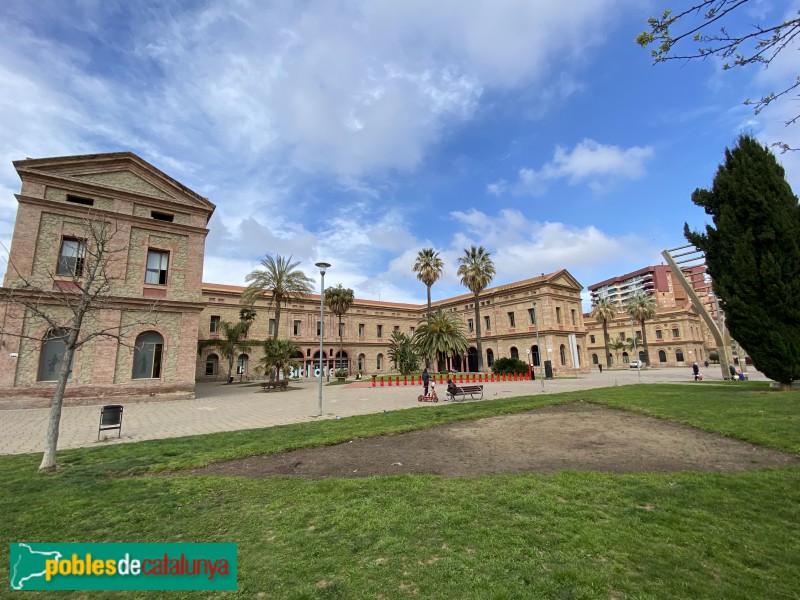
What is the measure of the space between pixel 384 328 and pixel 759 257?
44.5 meters

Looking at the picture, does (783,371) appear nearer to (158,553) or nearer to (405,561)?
(405,561)

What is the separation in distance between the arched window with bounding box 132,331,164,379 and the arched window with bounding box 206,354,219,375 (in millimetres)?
23111

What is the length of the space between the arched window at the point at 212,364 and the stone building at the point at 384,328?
0.11 m

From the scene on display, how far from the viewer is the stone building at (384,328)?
42.5m

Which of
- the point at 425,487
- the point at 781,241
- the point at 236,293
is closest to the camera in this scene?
the point at 425,487

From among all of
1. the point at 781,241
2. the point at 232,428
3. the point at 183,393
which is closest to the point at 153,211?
the point at 183,393

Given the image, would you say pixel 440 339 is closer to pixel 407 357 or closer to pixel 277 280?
pixel 407 357

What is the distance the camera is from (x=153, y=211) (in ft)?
72.5

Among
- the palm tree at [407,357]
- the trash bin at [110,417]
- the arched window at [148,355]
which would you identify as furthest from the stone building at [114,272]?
the palm tree at [407,357]

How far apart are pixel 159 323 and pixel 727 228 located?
29.6 meters

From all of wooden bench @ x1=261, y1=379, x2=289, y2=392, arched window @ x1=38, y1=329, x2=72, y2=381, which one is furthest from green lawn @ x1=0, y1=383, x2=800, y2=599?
wooden bench @ x1=261, y1=379, x2=289, y2=392

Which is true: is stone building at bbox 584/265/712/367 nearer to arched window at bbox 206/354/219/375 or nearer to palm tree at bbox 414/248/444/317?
palm tree at bbox 414/248/444/317

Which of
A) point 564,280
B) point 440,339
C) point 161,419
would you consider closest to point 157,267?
point 161,419

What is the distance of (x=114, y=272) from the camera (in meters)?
20.2
